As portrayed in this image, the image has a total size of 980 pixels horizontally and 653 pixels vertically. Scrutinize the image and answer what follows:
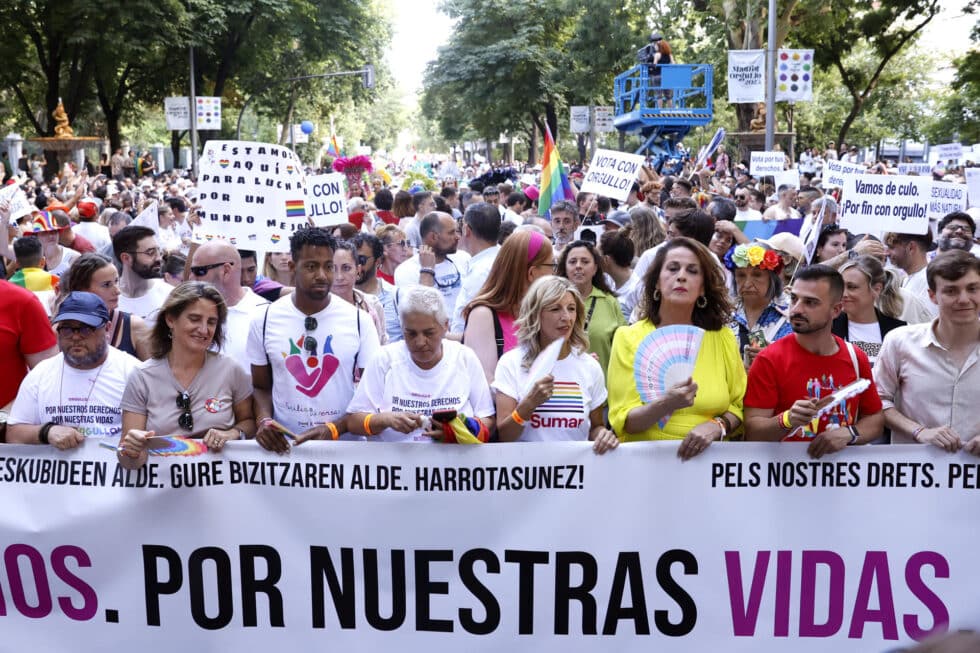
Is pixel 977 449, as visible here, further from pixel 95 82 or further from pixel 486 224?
pixel 95 82

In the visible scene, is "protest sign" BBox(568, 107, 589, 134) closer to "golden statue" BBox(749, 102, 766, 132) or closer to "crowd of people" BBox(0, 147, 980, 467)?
"golden statue" BBox(749, 102, 766, 132)

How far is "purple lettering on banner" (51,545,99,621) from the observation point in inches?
183

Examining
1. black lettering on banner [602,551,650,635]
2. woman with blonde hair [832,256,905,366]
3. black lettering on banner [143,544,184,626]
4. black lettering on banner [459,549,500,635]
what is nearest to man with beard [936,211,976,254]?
woman with blonde hair [832,256,905,366]

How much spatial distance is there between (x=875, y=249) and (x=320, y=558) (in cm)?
437

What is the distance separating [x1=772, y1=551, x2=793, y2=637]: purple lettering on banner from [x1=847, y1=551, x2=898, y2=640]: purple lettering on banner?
26 centimetres

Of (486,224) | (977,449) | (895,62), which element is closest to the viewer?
(977,449)

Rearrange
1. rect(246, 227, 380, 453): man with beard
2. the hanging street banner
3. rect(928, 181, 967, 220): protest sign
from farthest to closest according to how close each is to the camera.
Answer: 1. the hanging street banner
2. rect(928, 181, 967, 220): protest sign
3. rect(246, 227, 380, 453): man with beard

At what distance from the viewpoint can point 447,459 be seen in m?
4.62

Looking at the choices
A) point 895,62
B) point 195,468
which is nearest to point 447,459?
point 195,468

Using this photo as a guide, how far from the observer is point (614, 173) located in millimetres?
11281

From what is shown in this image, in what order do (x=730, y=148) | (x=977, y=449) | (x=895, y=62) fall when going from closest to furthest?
(x=977, y=449)
(x=730, y=148)
(x=895, y=62)

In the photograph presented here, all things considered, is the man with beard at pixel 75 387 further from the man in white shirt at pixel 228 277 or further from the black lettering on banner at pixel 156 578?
the man in white shirt at pixel 228 277

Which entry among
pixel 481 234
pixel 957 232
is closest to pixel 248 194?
pixel 481 234

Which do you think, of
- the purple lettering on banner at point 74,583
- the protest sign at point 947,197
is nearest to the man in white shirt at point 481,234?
the purple lettering on banner at point 74,583
